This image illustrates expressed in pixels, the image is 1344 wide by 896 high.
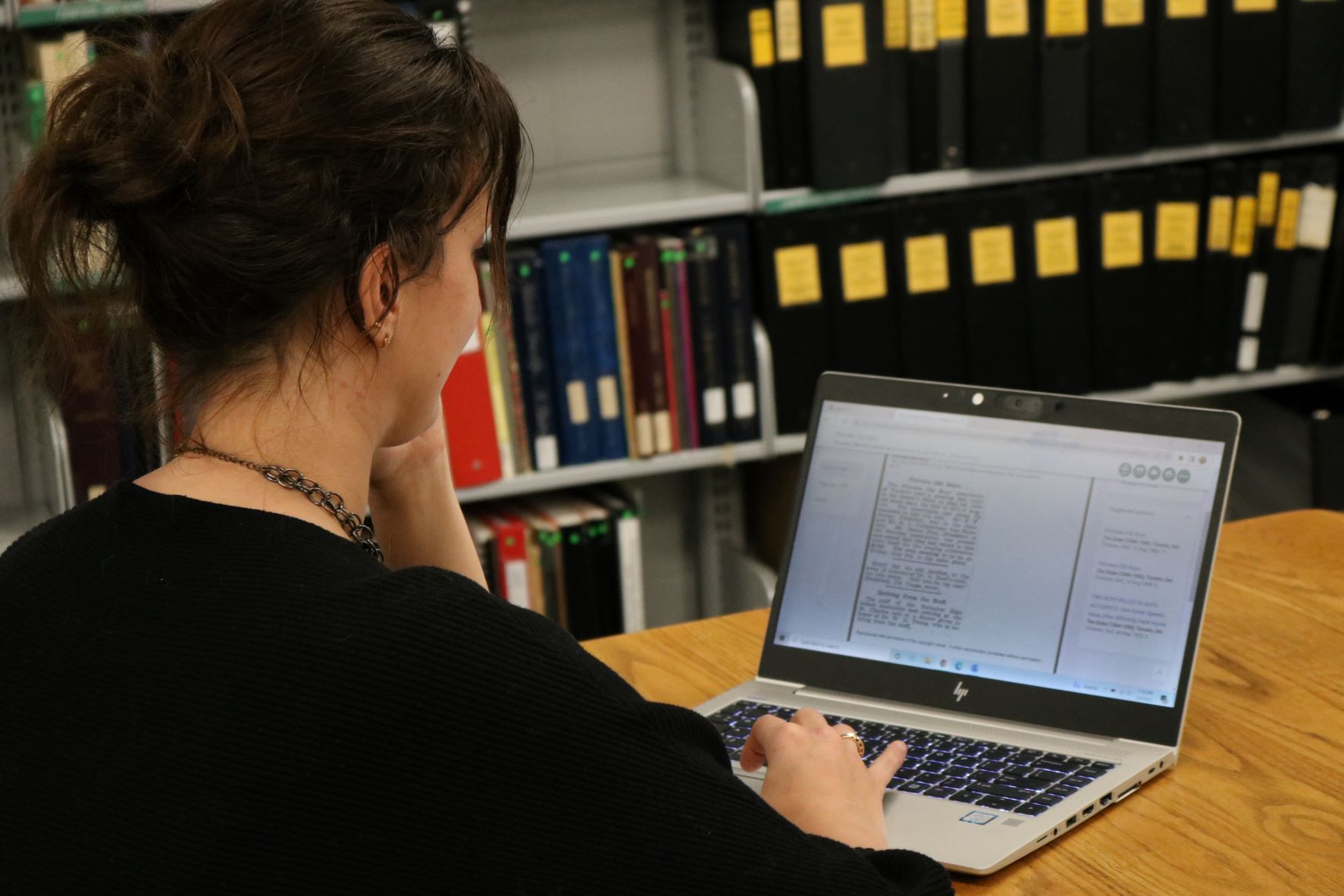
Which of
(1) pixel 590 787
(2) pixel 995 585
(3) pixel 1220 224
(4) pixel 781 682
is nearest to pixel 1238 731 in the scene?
(2) pixel 995 585

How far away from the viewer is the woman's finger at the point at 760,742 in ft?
3.22

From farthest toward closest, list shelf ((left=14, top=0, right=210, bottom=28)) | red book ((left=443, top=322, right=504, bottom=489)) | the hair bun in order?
red book ((left=443, top=322, right=504, bottom=489)) < shelf ((left=14, top=0, right=210, bottom=28)) < the hair bun

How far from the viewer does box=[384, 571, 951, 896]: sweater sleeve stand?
2.36 ft

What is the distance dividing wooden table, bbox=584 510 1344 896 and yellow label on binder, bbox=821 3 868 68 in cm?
111

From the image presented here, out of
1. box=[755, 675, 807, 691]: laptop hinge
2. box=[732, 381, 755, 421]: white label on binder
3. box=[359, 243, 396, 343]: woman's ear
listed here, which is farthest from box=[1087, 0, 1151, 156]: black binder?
box=[359, 243, 396, 343]: woman's ear

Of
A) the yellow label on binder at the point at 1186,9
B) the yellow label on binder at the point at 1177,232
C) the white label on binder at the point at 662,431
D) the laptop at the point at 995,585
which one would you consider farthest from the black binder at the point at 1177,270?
the laptop at the point at 995,585

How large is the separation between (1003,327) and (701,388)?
519 millimetres

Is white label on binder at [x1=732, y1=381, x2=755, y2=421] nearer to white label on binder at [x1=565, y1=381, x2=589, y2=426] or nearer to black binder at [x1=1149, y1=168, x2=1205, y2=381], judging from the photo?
white label on binder at [x1=565, y1=381, x2=589, y2=426]

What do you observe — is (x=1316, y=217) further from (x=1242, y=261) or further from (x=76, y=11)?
(x=76, y=11)

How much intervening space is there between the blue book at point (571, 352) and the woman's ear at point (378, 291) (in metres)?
1.48

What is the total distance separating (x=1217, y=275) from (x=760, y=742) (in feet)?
6.39

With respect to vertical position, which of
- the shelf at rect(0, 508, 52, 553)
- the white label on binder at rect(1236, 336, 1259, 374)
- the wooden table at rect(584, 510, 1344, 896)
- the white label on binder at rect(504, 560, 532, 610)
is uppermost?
the wooden table at rect(584, 510, 1344, 896)

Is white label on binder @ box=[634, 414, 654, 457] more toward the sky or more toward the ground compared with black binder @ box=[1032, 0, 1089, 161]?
more toward the ground

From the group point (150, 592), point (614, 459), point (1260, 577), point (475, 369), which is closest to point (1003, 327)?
point (614, 459)
